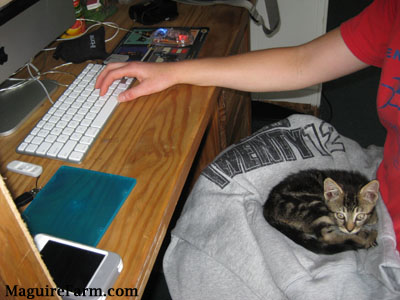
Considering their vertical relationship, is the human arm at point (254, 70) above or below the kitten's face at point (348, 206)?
above

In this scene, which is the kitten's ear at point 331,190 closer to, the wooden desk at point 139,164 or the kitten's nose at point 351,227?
the kitten's nose at point 351,227

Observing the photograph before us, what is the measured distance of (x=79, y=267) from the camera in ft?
1.65

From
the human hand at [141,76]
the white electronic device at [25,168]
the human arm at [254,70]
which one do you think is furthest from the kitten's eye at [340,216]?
the white electronic device at [25,168]

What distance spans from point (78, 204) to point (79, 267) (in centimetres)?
14

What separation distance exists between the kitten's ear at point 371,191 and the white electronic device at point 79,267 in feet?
1.73

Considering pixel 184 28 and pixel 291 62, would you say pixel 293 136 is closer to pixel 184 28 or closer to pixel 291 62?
pixel 291 62

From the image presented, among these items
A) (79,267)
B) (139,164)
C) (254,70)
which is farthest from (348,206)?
(79,267)

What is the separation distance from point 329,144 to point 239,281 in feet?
1.37

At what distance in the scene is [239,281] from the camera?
0.70 meters

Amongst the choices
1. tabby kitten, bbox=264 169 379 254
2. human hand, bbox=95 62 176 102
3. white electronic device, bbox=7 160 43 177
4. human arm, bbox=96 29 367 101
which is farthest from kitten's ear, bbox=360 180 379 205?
white electronic device, bbox=7 160 43 177

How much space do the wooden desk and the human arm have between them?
0.03 meters

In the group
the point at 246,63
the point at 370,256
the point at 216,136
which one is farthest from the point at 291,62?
the point at 370,256

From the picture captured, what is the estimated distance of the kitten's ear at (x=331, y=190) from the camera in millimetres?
807

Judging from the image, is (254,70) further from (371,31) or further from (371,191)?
(371,191)
